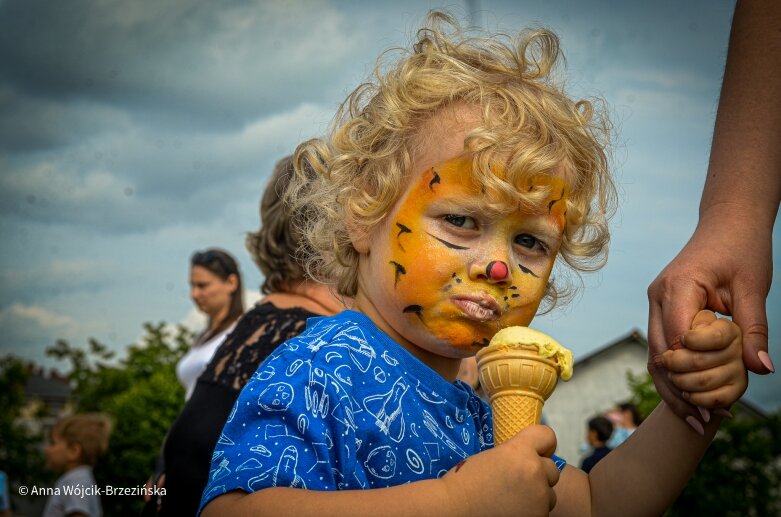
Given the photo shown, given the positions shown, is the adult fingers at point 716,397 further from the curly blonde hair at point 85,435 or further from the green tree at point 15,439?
the green tree at point 15,439

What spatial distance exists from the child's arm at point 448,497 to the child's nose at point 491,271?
0.54 metres

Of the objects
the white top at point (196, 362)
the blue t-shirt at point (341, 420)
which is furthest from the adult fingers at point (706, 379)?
the white top at point (196, 362)

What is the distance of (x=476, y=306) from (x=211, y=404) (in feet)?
6.17

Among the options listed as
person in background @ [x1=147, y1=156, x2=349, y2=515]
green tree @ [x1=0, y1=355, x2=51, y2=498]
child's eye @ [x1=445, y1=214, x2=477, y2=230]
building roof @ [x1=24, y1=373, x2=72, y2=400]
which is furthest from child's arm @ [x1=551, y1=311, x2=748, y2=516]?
building roof @ [x1=24, y1=373, x2=72, y2=400]

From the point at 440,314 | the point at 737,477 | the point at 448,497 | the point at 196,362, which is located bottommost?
the point at 737,477

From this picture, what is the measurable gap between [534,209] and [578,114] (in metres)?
0.50

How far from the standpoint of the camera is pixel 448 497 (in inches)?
69.7

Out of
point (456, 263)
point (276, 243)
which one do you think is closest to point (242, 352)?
point (276, 243)

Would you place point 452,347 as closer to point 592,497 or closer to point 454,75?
point 592,497

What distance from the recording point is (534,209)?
2.29m

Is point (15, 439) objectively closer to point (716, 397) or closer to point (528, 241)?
point (528, 241)

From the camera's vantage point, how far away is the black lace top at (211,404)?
11.7 feet

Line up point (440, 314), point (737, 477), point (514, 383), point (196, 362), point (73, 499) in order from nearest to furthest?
point (514, 383) → point (440, 314) → point (196, 362) → point (73, 499) → point (737, 477)

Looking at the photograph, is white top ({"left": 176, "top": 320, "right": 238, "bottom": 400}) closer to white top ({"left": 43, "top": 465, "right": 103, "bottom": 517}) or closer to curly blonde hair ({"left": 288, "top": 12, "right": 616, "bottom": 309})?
white top ({"left": 43, "top": 465, "right": 103, "bottom": 517})
